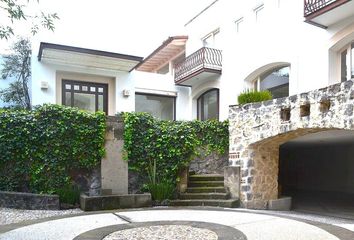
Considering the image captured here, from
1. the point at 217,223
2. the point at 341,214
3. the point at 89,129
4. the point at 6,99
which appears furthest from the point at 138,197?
the point at 6,99

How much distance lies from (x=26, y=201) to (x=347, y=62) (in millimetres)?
9509

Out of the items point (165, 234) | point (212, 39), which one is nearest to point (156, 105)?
point (212, 39)

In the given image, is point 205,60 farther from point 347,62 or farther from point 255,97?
point 347,62

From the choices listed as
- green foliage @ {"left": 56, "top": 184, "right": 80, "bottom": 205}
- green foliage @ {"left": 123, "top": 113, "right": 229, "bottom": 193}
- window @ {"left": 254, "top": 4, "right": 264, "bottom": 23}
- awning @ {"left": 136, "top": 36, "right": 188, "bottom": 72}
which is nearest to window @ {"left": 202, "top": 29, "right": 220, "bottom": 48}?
awning @ {"left": 136, "top": 36, "right": 188, "bottom": 72}

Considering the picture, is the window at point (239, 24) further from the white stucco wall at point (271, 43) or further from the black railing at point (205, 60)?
the black railing at point (205, 60)

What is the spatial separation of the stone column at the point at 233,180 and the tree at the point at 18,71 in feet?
29.4

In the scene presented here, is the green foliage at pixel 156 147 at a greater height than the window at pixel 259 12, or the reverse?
the window at pixel 259 12

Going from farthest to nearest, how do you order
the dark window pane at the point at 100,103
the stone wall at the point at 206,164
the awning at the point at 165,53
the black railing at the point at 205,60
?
the awning at the point at 165,53, the black railing at the point at 205,60, the dark window pane at the point at 100,103, the stone wall at the point at 206,164

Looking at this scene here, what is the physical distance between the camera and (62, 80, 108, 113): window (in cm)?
1288

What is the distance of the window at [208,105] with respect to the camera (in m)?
14.7

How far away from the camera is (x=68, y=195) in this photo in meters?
8.40

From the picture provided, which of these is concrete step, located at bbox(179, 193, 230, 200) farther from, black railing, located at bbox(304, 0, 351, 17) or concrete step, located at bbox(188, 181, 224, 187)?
black railing, located at bbox(304, 0, 351, 17)

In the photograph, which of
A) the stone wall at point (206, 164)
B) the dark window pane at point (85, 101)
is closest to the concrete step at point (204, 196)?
the stone wall at point (206, 164)

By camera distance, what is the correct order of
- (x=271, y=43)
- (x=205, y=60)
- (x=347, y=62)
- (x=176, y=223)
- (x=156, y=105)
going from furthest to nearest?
(x=156, y=105)
(x=205, y=60)
(x=271, y=43)
(x=347, y=62)
(x=176, y=223)
